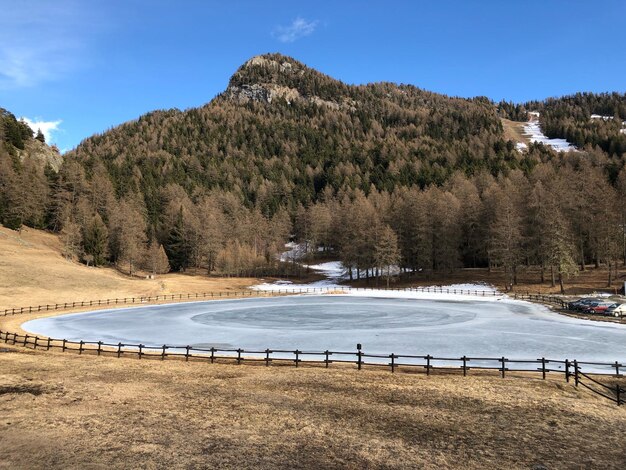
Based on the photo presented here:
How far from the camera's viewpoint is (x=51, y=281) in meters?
61.3

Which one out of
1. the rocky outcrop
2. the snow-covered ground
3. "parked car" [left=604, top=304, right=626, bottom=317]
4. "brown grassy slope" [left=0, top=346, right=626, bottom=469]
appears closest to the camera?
"brown grassy slope" [left=0, top=346, right=626, bottom=469]

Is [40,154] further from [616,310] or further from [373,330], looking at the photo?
[616,310]

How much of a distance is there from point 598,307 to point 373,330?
2362cm

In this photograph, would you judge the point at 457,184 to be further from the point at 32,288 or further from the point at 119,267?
the point at 32,288

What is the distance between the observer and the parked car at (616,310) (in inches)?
1528

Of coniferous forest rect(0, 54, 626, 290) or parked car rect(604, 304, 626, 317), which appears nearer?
parked car rect(604, 304, 626, 317)

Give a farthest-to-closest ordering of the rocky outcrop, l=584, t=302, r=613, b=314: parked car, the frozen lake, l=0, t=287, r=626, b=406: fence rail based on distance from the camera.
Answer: the rocky outcrop, l=584, t=302, r=613, b=314: parked car, the frozen lake, l=0, t=287, r=626, b=406: fence rail

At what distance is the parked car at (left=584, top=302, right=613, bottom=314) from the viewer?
40.1 m

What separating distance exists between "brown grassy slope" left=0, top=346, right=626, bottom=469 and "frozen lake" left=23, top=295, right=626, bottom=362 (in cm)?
695

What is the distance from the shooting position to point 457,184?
4626 inches

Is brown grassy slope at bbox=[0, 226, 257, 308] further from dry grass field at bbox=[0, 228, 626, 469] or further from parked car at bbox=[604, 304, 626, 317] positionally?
parked car at bbox=[604, 304, 626, 317]

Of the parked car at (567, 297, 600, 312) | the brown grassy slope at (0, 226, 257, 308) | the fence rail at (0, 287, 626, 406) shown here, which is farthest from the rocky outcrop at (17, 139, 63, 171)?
the parked car at (567, 297, 600, 312)

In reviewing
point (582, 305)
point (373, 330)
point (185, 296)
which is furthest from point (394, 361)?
point (185, 296)

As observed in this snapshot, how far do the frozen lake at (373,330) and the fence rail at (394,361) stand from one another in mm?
1872
